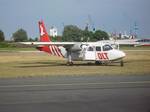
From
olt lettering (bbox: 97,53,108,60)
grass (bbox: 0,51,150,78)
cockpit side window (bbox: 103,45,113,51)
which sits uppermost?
cockpit side window (bbox: 103,45,113,51)

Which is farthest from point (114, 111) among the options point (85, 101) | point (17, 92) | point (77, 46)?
point (77, 46)

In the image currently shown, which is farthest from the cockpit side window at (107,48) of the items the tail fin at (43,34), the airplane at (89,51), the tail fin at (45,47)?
the tail fin at (43,34)

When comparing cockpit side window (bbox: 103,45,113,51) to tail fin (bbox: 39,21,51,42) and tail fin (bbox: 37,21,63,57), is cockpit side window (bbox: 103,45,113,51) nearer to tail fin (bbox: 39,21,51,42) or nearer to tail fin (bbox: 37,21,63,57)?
tail fin (bbox: 37,21,63,57)

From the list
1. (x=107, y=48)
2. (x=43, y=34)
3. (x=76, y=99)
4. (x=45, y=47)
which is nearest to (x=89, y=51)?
(x=107, y=48)

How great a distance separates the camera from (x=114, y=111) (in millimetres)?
10484

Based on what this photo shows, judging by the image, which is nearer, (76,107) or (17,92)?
(76,107)

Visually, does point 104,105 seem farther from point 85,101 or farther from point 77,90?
point 77,90

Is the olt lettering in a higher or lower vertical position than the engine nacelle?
lower

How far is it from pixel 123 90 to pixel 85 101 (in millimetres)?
3080

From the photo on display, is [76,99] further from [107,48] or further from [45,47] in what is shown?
[45,47]

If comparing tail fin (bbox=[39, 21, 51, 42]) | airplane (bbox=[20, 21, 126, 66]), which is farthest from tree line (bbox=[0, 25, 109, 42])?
airplane (bbox=[20, 21, 126, 66])

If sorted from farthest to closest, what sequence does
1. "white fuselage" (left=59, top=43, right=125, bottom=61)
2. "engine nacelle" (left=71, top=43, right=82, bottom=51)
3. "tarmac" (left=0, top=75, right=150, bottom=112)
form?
"engine nacelle" (left=71, top=43, right=82, bottom=51) → "white fuselage" (left=59, top=43, right=125, bottom=61) → "tarmac" (left=0, top=75, right=150, bottom=112)

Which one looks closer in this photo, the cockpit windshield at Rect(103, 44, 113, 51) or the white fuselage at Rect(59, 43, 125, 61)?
the white fuselage at Rect(59, 43, 125, 61)

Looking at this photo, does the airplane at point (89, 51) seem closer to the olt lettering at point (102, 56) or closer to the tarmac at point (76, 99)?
the olt lettering at point (102, 56)
